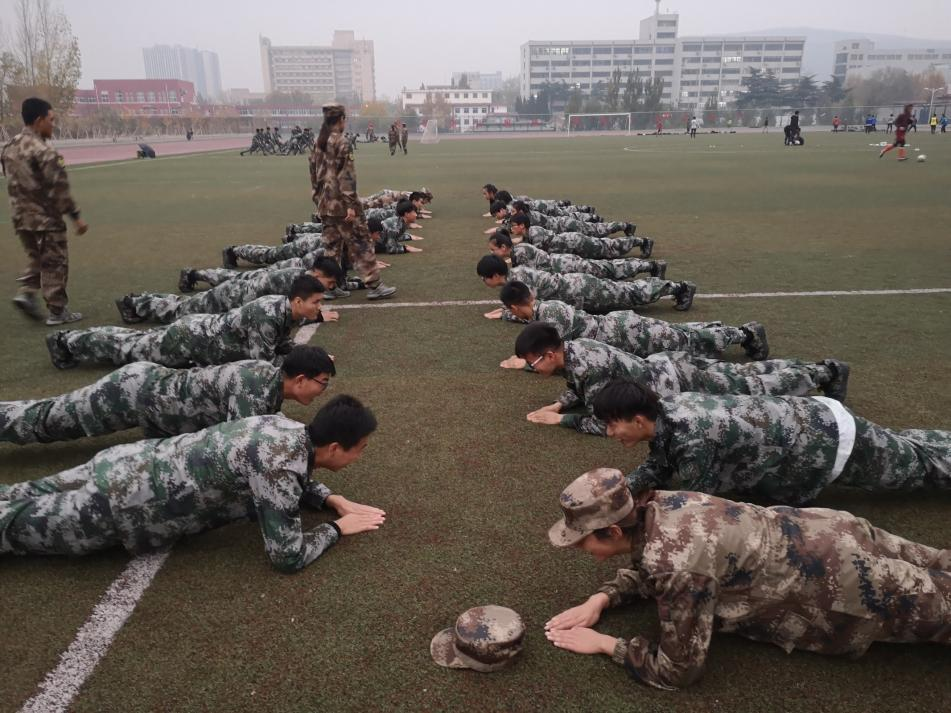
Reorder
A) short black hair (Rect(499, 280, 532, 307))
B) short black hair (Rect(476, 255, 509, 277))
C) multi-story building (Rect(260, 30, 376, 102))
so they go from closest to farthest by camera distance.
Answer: short black hair (Rect(499, 280, 532, 307))
short black hair (Rect(476, 255, 509, 277))
multi-story building (Rect(260, 30, 376, 102))

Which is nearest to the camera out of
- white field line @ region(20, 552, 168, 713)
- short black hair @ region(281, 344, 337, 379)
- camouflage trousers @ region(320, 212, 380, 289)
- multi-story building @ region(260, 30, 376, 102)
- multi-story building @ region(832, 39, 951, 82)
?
white field line @ region(20, 552, 168, 713)

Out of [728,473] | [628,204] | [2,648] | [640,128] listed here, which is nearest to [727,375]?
[728,473]

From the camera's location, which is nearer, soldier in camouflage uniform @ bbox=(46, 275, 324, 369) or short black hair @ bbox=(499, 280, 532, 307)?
soldier in camouflage uniform @ bbox=(46, 275, 324, 369)

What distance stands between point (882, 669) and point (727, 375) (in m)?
1.99

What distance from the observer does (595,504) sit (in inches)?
84.4

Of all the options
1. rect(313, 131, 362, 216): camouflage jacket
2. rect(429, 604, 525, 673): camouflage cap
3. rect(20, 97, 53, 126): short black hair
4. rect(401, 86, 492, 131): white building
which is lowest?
rect(429, 604, 525, 673): camouflage cap

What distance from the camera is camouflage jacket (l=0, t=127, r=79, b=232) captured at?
611 cm

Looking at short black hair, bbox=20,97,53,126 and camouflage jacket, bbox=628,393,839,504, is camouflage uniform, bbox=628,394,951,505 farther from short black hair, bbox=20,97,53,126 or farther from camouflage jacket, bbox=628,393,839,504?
Result: short black hair, bbox=20,97,53,126

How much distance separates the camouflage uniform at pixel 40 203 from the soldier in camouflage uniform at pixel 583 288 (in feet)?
12.9

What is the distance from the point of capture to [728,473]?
306 centimetres

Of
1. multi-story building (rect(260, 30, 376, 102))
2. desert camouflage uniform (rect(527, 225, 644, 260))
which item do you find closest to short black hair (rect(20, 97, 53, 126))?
desert camouflage uniform (rect(527, 225, 644, 260))

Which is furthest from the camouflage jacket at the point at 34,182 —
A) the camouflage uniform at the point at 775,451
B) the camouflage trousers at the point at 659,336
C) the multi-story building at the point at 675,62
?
the multi-story building at the point at 675,62

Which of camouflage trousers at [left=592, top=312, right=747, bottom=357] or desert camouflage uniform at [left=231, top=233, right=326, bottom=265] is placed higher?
desert camouflage uniform at [left=231, top=233, right=326, bottom=265]

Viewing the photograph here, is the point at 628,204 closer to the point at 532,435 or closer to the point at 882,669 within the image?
Answer: the point at 532,435
